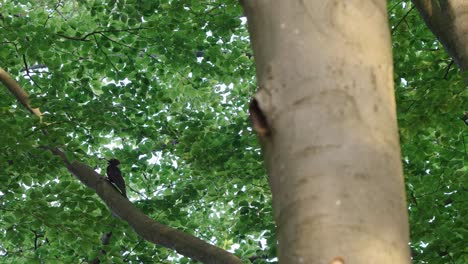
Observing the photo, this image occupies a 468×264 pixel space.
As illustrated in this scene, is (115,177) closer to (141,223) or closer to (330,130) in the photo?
(141,223)

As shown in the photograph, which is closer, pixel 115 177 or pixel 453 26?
pixel 453 26

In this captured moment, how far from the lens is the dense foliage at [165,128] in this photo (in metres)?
7.67

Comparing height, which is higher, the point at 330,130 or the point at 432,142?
the point at 432,142

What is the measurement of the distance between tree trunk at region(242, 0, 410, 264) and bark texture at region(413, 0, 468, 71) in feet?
11.7

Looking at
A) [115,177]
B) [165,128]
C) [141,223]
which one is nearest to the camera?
[141,223]

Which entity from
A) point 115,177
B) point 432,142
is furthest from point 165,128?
point 432,142

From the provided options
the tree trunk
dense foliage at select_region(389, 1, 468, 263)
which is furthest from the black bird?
the tree trunk

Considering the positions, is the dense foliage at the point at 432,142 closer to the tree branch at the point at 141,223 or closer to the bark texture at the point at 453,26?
the bark texture at the point at 453,26

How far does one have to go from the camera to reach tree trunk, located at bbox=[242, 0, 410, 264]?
1403 millimetres

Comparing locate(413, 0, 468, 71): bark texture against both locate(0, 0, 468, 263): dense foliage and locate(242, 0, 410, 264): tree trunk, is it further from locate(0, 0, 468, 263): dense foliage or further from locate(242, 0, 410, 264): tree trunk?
locate(242, 0, 410, 264): tree trunk

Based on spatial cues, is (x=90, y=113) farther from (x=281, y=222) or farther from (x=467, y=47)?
(x=281, y=222)

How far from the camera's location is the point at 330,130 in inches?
59.2

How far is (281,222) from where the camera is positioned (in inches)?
59.5

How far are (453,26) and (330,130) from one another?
13.0 feet
